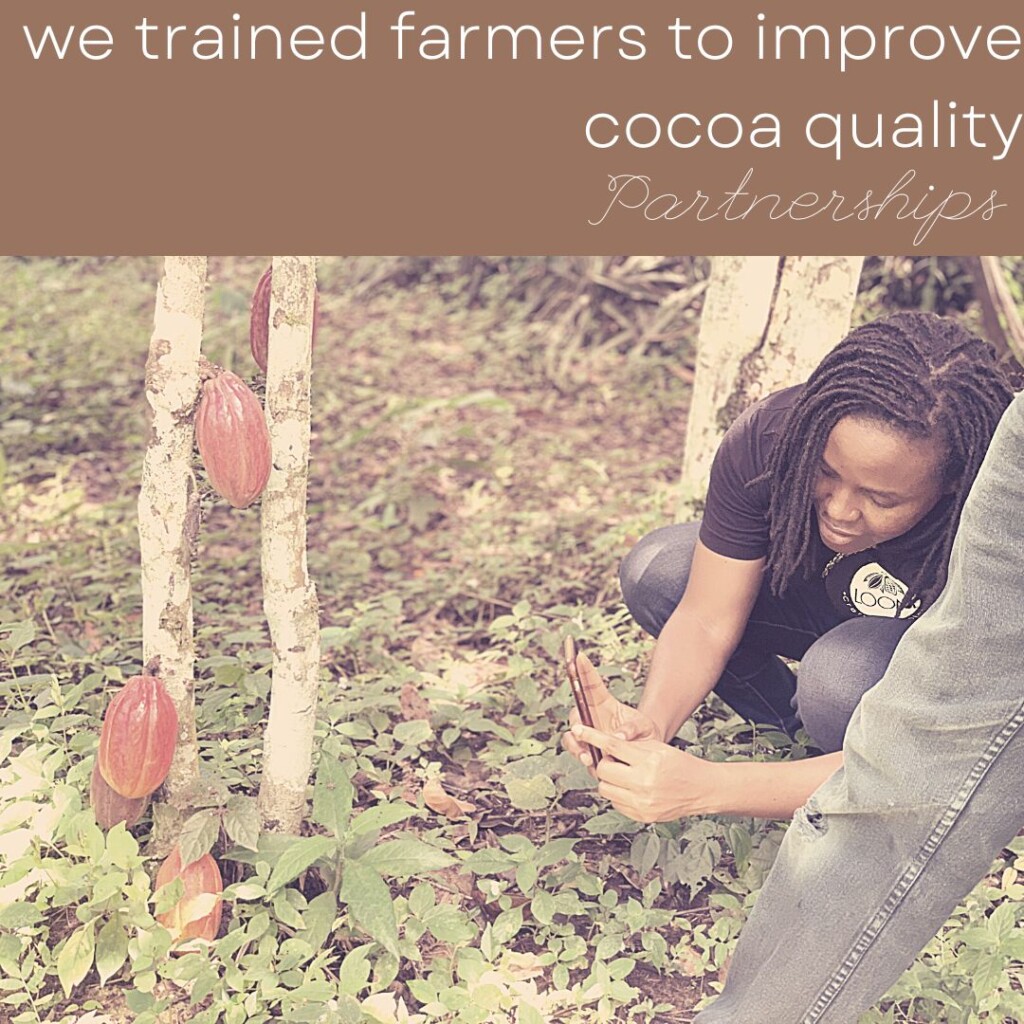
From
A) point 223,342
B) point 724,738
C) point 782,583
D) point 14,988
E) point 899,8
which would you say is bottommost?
point 14,988

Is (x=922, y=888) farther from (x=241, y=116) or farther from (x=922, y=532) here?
(x=241, y=116)

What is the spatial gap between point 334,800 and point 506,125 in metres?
0.99

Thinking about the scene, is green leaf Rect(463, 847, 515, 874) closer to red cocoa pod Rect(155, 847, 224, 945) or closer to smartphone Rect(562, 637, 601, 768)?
smartphone Rect(562, 637, 601, 768)

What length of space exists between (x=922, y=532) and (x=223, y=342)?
12.4ft

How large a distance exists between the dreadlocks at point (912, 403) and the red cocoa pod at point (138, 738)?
940 millimetres

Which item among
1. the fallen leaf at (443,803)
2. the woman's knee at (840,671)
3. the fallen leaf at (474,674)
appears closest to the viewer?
the woman's knee at (840,671)

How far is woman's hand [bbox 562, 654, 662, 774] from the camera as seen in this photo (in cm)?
191

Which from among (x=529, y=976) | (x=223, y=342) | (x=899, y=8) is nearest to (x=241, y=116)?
(x=899, y=8)

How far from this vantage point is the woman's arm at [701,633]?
2102 mm

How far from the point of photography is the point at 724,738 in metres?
2.46

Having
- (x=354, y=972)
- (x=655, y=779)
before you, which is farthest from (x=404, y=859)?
(x=655, y=779)

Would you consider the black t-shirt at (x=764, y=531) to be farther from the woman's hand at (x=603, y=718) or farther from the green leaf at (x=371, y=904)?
the green leaf at (x=371, y=904)

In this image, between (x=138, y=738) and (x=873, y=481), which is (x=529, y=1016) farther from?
(x=873, y=481)

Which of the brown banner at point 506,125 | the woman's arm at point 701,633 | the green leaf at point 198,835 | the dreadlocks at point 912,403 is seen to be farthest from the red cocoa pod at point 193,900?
the dreadlocks at point 912,403
